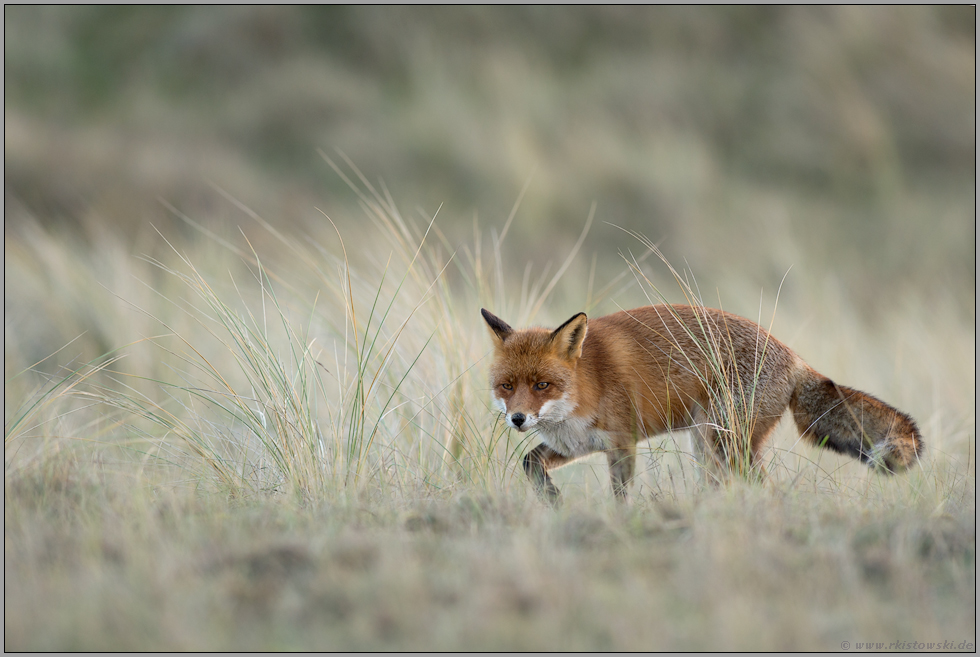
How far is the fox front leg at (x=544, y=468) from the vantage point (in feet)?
11.6

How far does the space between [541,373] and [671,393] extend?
2.28 ft

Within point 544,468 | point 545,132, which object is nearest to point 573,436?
point 544,468

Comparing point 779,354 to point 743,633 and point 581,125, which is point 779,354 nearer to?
point 743,633

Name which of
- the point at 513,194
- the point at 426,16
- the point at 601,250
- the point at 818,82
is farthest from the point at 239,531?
the point at 426,16

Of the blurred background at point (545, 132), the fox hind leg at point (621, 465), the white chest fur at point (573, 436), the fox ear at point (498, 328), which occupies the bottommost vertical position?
the fox hind leg at point (621, 465)

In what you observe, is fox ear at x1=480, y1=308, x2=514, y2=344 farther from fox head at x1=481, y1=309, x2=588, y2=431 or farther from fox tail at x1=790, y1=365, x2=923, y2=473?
fox tail at x1=790, y1=365, x2=923, y2=473

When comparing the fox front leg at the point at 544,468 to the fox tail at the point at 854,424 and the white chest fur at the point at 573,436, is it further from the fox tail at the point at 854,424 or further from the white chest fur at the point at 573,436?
the fox tail at the point at 854,424

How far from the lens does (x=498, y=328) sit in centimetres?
388

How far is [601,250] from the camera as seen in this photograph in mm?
11367

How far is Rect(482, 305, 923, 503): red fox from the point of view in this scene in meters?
3.65

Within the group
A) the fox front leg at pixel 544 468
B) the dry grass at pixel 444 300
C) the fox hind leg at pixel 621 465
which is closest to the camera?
the dry grass at pixel 444 300

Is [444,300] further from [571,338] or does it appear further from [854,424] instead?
[854,424]

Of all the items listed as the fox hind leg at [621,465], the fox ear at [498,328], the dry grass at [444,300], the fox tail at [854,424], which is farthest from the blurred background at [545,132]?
the fox ear at [498,328]

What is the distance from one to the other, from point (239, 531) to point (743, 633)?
5.62 feet
